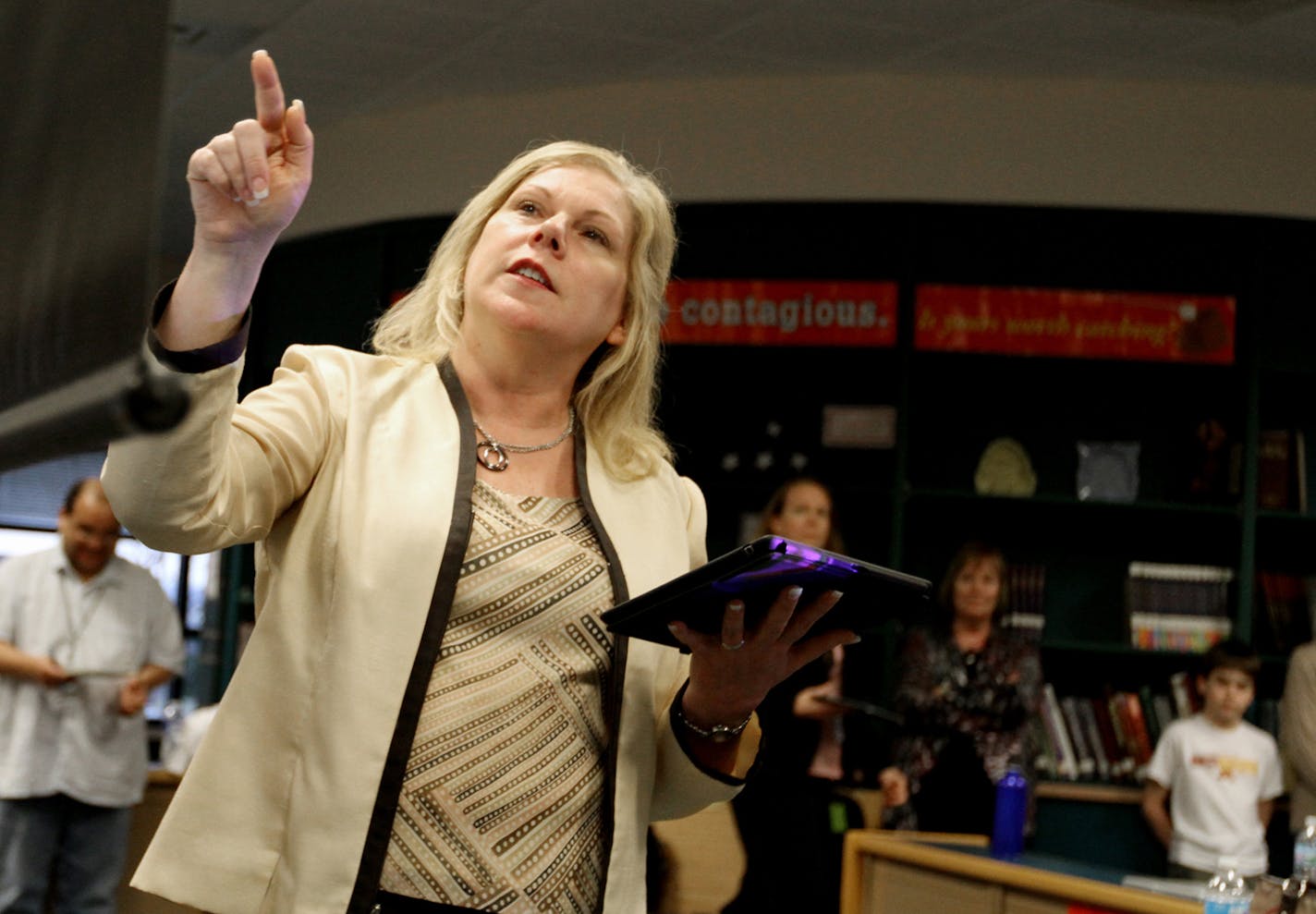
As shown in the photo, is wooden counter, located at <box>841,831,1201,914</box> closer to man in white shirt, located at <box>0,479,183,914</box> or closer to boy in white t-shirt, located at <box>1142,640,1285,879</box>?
boy in white t-shirt, located at <box>1142,640,1285,879</box>

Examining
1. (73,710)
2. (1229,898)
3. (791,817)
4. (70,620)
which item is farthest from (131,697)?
(1229,898)

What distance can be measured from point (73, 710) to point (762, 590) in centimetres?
368

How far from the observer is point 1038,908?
11.2ft

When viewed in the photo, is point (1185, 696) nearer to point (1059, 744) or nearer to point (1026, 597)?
point (1059, 744)

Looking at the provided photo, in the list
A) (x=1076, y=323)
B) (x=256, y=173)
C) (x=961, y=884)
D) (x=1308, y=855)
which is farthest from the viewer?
(x=1076, y=323)

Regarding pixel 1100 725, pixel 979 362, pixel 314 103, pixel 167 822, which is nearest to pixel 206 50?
pixel 314 103

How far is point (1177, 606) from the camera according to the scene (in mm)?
5613

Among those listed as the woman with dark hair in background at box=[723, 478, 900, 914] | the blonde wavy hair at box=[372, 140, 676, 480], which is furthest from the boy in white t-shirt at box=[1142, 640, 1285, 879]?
the blonde wavy hair at box=[372, 140, 676, 480]

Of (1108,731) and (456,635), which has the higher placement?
(456,635)

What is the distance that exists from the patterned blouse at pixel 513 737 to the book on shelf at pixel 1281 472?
4.99 m

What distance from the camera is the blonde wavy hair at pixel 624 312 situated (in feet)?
4.79

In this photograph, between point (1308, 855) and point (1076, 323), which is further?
point (1076, 323)

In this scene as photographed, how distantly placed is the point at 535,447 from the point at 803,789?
10.7 ft

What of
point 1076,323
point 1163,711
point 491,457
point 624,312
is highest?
point 1076,323
